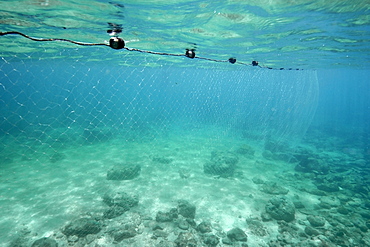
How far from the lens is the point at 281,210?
955cm

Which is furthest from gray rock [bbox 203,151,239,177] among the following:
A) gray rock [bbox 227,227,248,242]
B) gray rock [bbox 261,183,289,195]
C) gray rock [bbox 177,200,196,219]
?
gray rock [bbox 227,227,248,242]

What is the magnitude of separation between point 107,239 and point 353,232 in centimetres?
1208

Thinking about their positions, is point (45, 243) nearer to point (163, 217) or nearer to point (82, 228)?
point (82, 228)

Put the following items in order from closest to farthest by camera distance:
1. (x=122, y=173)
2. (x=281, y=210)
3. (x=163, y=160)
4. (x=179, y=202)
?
(x=281, y=210) → (x=179, y=202) → (x=122, y=173) → (x=163, y=160)

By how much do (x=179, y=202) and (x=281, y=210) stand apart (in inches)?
219

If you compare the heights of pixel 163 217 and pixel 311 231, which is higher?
pixel 311 231

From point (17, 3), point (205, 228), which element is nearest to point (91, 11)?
point (17, 3)

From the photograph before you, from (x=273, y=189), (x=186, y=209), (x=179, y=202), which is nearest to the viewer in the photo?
(x=186, y=209)

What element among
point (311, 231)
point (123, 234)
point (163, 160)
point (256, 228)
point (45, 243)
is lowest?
point (163, 160)

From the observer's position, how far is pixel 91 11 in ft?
27.9

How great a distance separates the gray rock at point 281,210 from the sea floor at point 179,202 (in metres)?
0.05

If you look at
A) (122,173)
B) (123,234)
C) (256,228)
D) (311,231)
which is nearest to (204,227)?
(256,228)

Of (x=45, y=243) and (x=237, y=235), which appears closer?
(x=45, y=243)

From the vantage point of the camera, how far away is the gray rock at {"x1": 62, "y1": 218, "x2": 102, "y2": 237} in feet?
26.5
